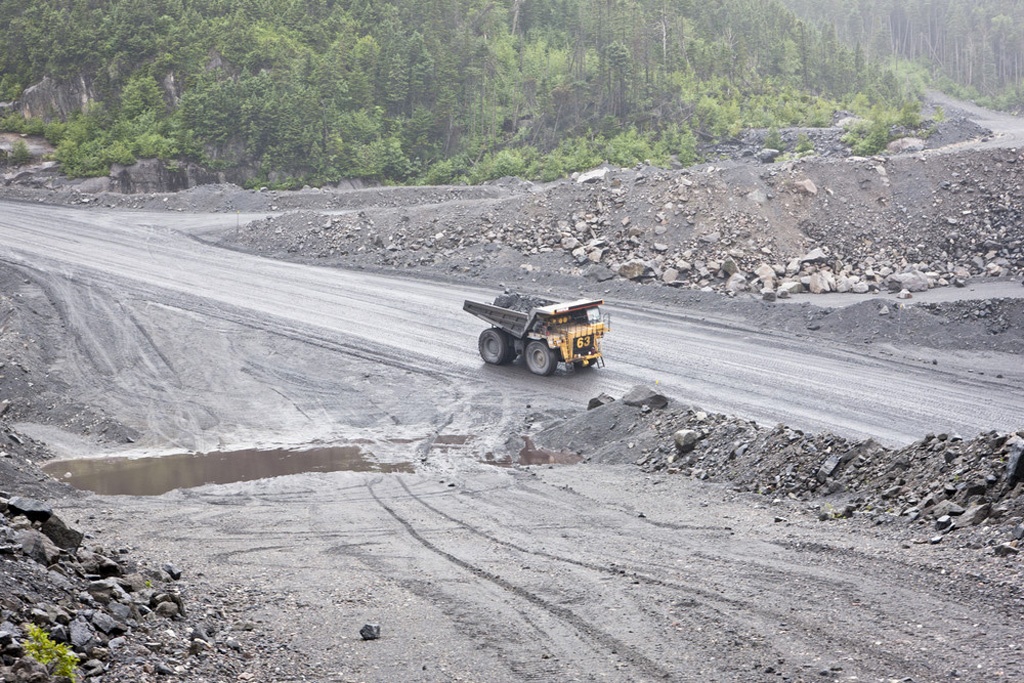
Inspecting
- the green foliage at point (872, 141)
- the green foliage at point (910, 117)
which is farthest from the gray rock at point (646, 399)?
the green foliage at point (910, 117)

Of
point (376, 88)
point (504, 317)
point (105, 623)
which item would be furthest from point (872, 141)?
point (105, 623)

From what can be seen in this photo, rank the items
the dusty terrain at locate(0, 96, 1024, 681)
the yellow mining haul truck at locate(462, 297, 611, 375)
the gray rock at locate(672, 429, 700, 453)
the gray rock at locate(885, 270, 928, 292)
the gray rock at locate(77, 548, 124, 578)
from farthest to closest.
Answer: the gray rock at locate(885, 270, 928, 292) < the yellow mining haul truck at locate(462, 297, 611, 375) < the gray rock at locate(672, 429, 700, 453) < the gray rock at locate(77, 548, 124, 578) < the dusty terrain at locate(0, 96, 1024, 681)

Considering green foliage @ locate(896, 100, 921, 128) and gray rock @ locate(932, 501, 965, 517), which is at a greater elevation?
green foliage @ locate(896, 100, 921, 128)

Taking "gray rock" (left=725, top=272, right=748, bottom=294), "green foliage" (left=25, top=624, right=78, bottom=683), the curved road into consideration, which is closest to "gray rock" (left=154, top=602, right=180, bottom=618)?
"green foliage" (left=25, top=624, right=78, bottom=683)

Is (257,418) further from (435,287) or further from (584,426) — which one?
(435,287)

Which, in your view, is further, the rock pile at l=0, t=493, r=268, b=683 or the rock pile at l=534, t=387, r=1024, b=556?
the rock pile at l=534, t=387, r=1024, b=556

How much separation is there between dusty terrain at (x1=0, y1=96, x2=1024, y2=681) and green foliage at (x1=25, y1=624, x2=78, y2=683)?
341 mm

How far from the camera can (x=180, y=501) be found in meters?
14.3

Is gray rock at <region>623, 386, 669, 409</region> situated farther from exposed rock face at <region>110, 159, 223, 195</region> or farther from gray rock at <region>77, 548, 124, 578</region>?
exposed rock face at <region>110, 159, 223, 195</region>

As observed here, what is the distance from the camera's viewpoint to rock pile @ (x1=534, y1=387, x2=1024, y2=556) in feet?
34.7

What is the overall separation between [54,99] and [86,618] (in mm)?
44603

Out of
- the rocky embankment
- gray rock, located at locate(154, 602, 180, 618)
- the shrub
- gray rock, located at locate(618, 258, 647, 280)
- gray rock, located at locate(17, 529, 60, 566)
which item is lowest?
gray rock, located at locate(154, 602, 180, 618)

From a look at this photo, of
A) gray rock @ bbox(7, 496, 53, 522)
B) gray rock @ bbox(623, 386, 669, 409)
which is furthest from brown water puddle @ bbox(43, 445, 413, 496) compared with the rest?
gray rock @ bbox(7, 496, 53, 522)

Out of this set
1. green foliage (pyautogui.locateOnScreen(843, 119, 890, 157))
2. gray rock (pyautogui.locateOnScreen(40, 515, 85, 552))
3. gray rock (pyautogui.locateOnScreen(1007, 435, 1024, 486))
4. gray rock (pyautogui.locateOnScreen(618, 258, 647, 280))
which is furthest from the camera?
green foliage (pyautogui.locateOnScreen(843, 119, 890, 157))
